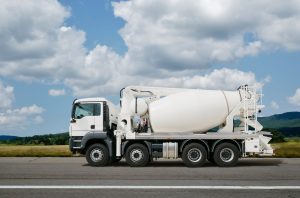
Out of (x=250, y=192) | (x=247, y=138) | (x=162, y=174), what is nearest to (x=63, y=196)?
(x=250, y=192)

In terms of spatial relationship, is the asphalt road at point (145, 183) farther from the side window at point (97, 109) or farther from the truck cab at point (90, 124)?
the side window at point (97, 109)

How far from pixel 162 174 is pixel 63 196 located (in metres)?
5.52

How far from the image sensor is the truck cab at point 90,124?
1942 cm

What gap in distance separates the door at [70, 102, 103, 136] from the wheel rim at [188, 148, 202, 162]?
3756mm

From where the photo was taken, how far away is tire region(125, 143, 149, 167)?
62.4 feet

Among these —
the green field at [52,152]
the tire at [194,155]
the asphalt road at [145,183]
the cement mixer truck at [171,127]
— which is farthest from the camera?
the green field at [52,152]

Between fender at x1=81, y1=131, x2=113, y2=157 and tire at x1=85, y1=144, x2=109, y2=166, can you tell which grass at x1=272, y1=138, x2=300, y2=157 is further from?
tire at x1=85, y1=144, x2=109, y2=166

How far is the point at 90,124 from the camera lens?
64.2 feet

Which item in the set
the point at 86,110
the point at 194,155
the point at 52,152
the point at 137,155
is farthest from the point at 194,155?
the point at 52,152

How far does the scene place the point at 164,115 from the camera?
1945 centimetres

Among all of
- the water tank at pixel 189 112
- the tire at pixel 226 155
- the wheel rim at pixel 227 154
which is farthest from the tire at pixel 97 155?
the wheel rim at pixel 227 154

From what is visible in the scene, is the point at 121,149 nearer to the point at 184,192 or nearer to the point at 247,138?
the point at 247,138

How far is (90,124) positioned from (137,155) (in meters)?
2.32

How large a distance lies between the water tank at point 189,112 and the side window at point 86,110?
221cm
